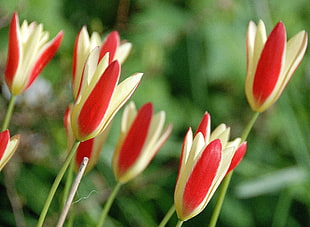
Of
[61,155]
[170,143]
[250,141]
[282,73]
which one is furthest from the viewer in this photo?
[250,141]

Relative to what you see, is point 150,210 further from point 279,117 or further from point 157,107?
point 279,117

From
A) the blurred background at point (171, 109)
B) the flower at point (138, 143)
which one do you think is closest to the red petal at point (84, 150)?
the flower at point (138, 143)

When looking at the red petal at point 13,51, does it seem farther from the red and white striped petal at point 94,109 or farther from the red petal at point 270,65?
the red petal at point 270,65

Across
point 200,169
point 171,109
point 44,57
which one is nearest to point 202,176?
point 200,169

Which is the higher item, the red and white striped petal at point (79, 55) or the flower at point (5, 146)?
the red and white striped petal at point (79, 55)

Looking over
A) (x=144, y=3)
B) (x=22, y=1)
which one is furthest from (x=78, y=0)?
(x=22, y=1)

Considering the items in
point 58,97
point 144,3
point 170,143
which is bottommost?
point 170,143

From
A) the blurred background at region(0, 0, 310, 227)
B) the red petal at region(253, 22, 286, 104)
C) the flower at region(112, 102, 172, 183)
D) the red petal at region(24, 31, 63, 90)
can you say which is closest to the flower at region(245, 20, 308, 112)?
the red petal at region(253, 22, 286, 104)
